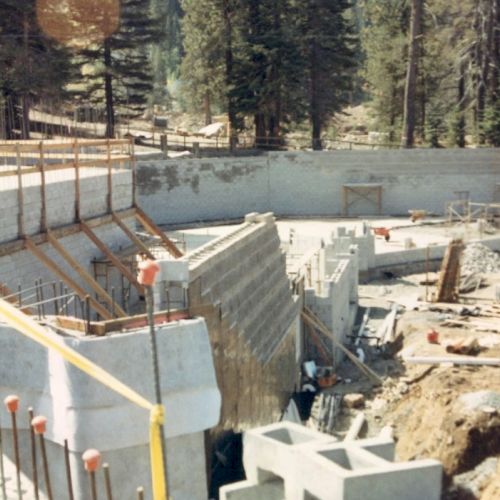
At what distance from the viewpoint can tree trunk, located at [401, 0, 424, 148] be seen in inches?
1230

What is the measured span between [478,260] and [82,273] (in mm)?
16509

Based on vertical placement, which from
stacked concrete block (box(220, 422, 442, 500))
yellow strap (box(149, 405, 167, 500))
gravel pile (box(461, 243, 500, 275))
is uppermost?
yellow strap (box(149, 405, 167, 500))

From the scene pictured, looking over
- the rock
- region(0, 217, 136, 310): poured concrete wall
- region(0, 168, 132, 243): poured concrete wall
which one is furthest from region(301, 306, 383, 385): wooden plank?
region(0, 168, 132, 243): poured concrete wall

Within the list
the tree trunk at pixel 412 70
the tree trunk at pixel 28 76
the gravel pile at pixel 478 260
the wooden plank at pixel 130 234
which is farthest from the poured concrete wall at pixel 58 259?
the tree trunk at pixel 412 70

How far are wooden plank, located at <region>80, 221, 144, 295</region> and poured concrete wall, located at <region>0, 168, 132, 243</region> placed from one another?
1.04ft

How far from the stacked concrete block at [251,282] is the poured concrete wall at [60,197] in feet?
8.14

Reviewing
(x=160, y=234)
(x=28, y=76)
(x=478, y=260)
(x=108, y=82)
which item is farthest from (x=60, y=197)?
(x=108, y=82)

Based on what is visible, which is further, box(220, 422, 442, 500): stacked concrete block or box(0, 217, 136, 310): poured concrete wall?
box(0, 217, 136, 310): poured concrete wall

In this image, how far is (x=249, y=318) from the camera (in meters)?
12.8

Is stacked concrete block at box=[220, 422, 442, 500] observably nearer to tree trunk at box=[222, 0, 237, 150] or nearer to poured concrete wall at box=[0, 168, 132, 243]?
poured concrete wall at box=[0, 168, 132, 243]

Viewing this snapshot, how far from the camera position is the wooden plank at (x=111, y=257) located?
40.2 feet

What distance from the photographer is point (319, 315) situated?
16781 millimetres

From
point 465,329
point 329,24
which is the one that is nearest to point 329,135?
point 329,24

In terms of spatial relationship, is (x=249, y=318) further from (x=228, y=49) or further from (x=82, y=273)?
(x=228, y=49)
